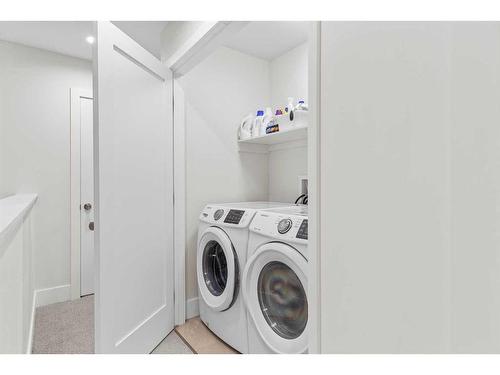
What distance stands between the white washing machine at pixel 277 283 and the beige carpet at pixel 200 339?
287mm

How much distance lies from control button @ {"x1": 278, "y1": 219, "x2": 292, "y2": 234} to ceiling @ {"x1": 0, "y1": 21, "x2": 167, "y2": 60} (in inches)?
65.7

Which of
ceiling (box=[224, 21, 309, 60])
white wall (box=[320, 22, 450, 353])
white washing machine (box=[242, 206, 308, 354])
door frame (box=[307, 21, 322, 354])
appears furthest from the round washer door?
Answer: ceiling (box=[224, 21, 309, 60])

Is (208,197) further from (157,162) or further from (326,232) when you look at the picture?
(326,232)

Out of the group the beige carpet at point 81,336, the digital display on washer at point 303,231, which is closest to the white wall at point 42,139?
the beige carpet at point 81,336

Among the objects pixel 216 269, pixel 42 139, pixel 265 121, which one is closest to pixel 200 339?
pixel 216 269

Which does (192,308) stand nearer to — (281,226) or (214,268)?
(214,268)

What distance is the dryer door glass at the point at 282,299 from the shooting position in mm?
1239

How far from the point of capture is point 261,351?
4.58 feet

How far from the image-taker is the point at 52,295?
2.36m

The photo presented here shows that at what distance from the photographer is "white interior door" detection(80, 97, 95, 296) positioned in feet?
8.13

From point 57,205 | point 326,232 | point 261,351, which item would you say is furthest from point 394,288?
point 57,205

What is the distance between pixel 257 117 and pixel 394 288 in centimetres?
182

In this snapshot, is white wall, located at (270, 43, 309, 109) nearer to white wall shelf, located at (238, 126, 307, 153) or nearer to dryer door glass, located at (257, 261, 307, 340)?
white wall shelf, located at (238, 126, 307, 153)

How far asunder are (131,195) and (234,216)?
0.59 meters
